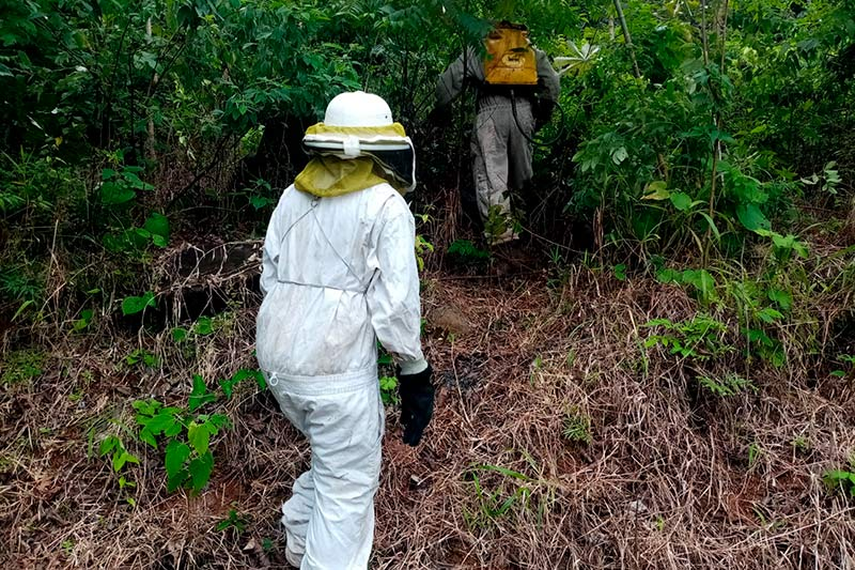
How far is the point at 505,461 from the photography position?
112 inches

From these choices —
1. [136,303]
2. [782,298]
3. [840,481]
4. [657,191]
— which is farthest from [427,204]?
[840,481]

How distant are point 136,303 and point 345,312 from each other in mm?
1680

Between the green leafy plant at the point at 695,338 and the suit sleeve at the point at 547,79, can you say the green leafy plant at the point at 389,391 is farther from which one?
the suit sleeve at the point at 547,79

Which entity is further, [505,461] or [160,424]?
[505,461]

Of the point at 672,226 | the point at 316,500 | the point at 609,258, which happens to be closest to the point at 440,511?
the point at 316,500

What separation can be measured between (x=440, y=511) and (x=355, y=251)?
123cm

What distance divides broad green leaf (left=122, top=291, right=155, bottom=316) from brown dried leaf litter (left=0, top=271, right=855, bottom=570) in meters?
0.20

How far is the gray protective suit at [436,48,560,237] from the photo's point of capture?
395 centimetres

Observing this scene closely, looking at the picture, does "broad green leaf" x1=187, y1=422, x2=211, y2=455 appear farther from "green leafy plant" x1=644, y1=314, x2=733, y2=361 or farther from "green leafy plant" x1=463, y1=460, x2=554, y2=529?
"green leafy plant" x1=644, y1=314, x2=733, y2=361

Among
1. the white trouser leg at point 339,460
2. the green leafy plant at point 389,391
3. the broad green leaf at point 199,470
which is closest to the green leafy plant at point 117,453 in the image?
the broad green leaf at point 199,470

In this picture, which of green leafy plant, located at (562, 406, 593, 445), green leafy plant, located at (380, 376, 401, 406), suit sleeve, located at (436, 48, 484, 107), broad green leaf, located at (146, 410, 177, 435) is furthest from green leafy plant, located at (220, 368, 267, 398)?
suit sleeve, located at (436, 48, 484, 107)

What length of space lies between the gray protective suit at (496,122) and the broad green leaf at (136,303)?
6.51 feet

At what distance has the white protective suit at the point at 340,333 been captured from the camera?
2.13m

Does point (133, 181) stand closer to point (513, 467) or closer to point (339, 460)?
point (339, 460)
